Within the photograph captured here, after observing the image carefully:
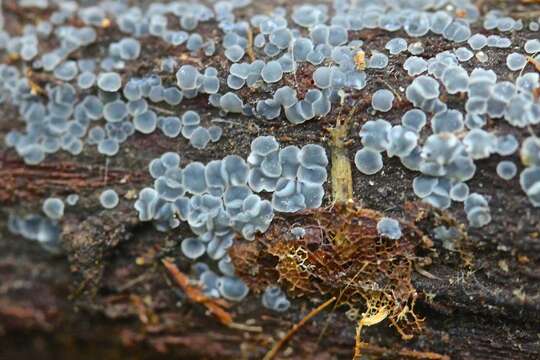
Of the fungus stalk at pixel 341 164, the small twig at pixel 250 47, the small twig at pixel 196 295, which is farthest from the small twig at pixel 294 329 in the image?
the small twig at pixel 250 47

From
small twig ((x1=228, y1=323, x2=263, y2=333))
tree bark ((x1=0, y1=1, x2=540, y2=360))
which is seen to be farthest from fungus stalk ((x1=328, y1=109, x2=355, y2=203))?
small twig ((x1=228, y1=323, x2=263, y2=333))

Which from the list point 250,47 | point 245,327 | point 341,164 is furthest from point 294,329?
point 250,47

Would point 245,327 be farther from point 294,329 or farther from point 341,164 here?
point 341,164

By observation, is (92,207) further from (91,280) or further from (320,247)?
(320,247)

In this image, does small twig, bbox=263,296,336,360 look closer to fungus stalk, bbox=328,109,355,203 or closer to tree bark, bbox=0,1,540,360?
tree bark, bbox=0,1,540,360

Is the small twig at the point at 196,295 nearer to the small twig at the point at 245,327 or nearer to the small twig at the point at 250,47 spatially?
the small twig at the point at 245,327

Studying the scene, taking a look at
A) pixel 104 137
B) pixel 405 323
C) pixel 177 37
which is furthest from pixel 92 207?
pixel 405 323
